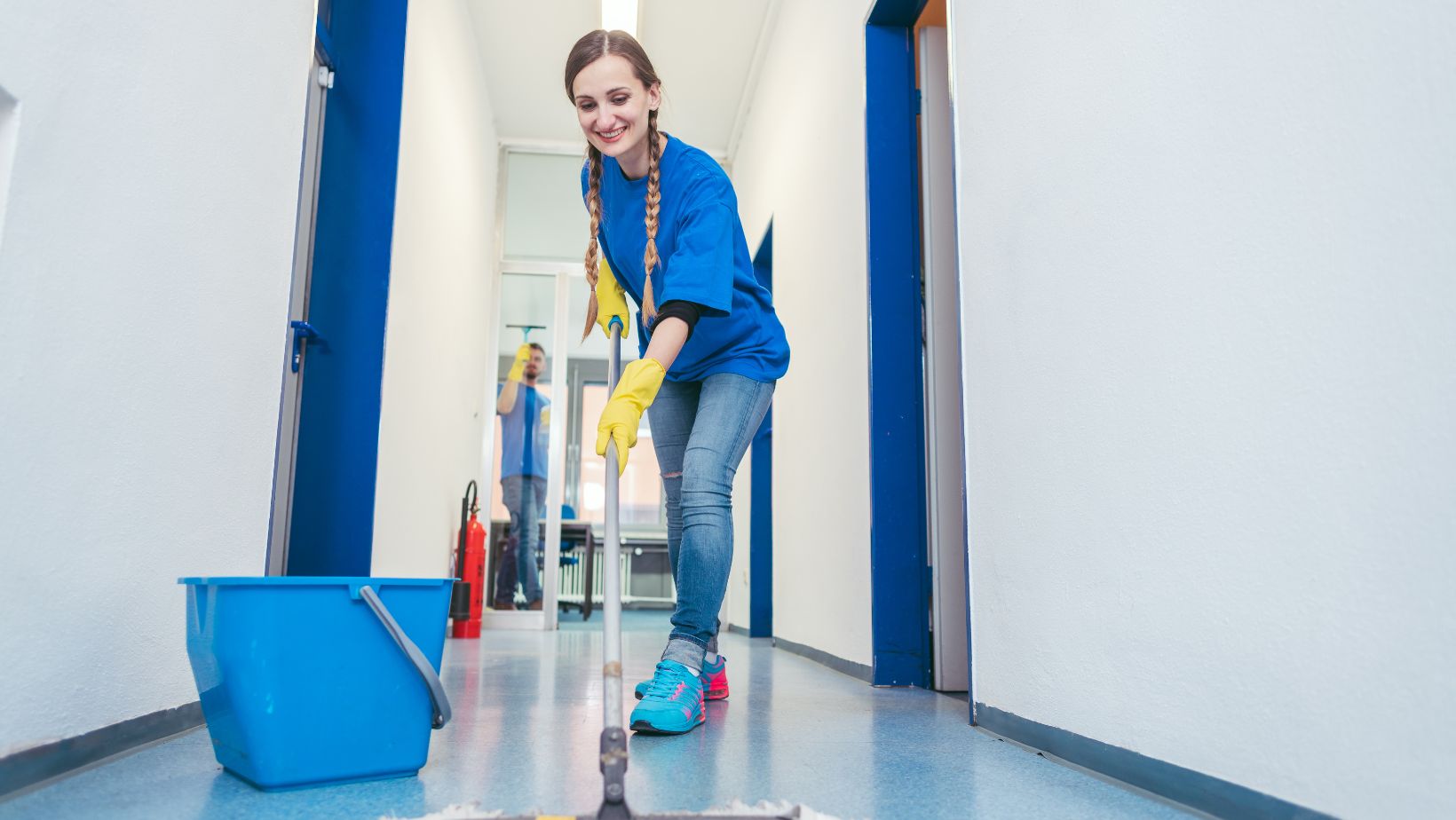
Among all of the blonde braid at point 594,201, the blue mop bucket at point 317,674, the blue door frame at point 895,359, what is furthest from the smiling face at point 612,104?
the blue door frame at point 895,359

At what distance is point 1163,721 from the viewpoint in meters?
1.09

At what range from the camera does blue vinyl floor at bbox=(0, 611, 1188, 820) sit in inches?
41.3

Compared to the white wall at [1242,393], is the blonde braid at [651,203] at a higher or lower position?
higher

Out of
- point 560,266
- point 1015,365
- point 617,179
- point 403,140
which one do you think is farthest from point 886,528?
point 560,266

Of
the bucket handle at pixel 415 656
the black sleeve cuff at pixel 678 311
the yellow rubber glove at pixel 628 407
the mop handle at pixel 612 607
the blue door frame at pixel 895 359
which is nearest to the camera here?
the mop handle at pixel 612 607

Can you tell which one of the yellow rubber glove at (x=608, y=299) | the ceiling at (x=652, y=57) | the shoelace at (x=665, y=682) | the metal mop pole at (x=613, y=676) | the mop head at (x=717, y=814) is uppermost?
the ceiling at (x=652, y=57)

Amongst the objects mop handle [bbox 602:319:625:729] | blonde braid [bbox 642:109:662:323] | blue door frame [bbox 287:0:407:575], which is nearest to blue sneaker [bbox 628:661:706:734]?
mop handle [bbox 602:319:625:729]

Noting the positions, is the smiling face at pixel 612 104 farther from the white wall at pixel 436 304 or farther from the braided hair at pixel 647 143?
the white wall at pixel 436 304

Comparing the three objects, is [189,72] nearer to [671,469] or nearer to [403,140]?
[671,469]

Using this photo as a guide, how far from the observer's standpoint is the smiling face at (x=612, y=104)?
162cm

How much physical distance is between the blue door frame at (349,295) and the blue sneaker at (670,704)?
122 cm

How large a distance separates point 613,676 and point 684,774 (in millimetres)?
264

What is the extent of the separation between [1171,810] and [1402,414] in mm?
517

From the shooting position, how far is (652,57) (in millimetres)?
5016
